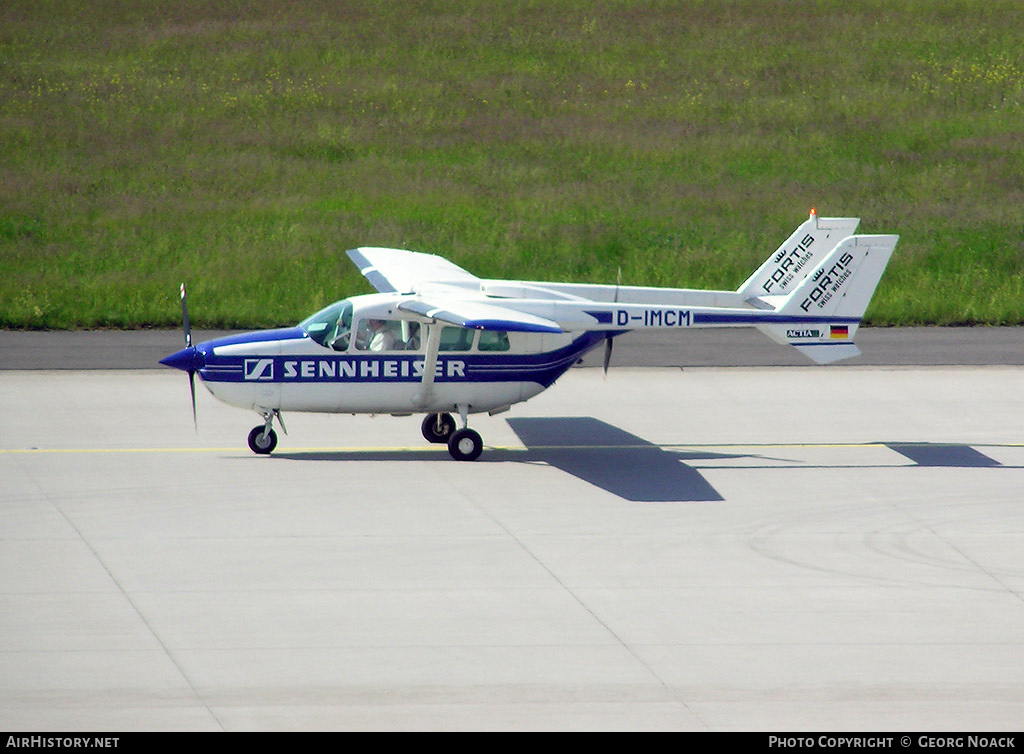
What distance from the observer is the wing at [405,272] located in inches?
774

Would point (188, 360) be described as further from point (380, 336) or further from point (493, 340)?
point (493, 340)

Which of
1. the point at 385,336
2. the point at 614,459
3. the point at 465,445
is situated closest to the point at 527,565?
the point at 465,445

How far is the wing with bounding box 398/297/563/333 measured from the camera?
16438 mm

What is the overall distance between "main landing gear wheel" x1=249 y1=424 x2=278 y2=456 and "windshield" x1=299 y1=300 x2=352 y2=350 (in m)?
1.45

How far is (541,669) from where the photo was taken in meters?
11.0

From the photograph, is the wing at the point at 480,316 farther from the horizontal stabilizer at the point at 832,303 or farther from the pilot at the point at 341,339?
the horizontal stabilizer at the point at 832,303

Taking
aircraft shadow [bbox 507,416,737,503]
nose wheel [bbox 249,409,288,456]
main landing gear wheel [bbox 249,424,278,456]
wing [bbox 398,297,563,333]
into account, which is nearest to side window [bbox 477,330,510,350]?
wing [bbox 398,297,563,333]

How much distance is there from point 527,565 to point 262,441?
5.63 metres

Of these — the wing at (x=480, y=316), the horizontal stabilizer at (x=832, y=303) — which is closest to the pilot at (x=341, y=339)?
the wing at (x=480, y=316)

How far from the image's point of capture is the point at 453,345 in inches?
711

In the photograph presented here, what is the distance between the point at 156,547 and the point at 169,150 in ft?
96.8

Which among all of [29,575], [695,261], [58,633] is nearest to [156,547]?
[29,575]

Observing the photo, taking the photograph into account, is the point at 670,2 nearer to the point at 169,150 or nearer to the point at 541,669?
the point at 169,150

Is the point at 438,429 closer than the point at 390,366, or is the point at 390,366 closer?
the point at 390,366
